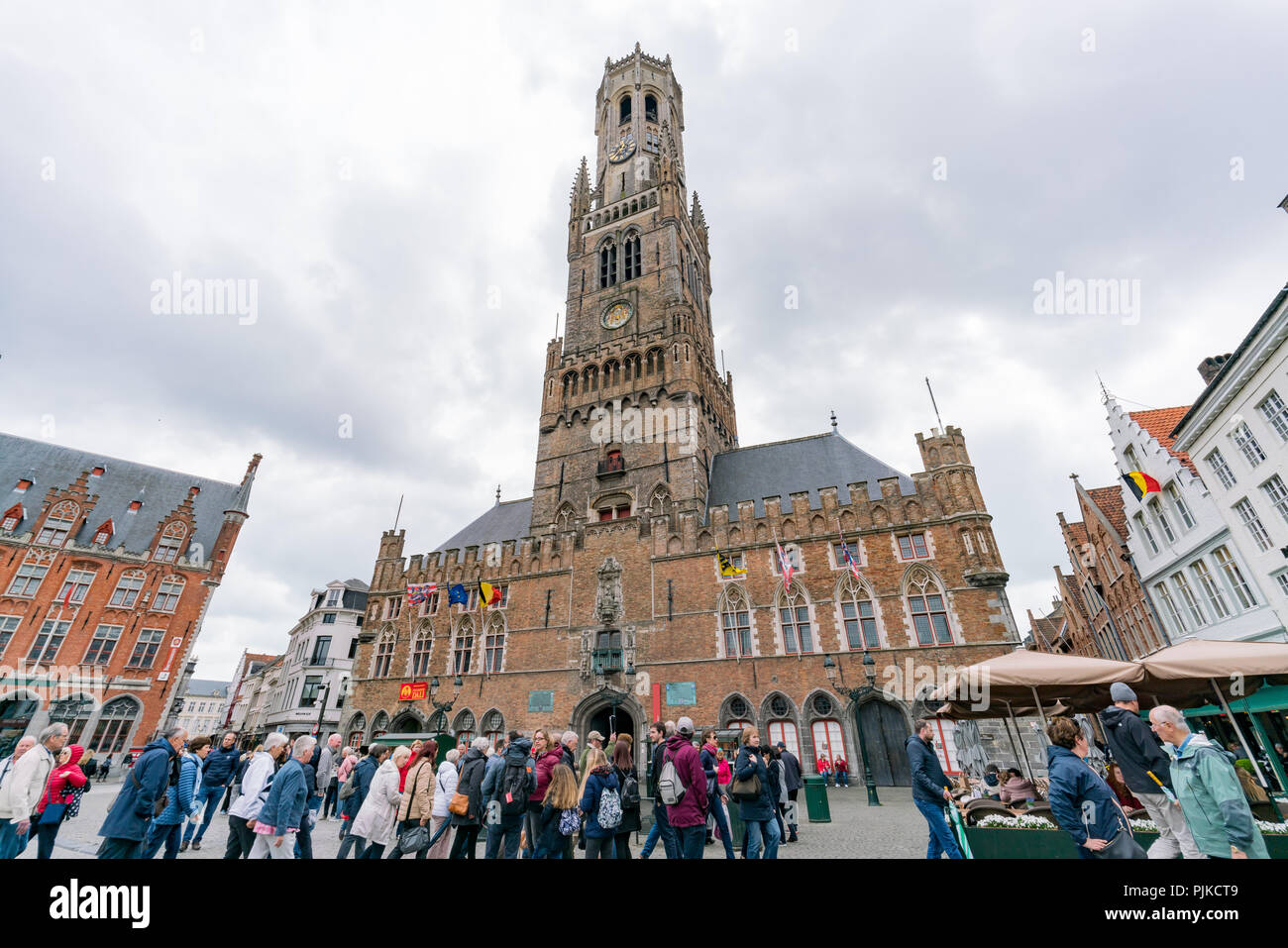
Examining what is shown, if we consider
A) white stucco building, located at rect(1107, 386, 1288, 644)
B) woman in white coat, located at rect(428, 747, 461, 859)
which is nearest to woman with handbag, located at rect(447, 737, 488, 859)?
woman in white coat, located at rect(428, 747, 461, 859)

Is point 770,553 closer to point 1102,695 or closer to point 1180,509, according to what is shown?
point 1102,695

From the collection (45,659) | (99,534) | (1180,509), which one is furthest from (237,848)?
(99,534)

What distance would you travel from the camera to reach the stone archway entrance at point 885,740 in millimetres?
17641

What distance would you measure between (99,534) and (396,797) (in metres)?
38.3

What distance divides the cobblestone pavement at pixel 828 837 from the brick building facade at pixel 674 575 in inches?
227

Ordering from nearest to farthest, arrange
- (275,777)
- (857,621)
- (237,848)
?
(275,777) < (237,848) < (857,621)

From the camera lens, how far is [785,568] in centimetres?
1966

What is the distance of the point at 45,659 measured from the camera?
27.9 metres

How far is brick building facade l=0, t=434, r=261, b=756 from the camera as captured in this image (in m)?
27.7

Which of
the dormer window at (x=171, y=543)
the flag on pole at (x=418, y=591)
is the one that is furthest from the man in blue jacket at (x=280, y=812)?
the dormer window at (x=171, y=543)

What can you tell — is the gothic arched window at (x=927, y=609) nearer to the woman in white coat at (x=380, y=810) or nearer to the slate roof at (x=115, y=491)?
the woman in white coat at (x=380, y=810)

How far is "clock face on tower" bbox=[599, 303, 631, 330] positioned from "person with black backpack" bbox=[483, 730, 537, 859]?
2797 cm

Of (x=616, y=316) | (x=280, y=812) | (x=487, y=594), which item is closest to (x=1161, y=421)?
(x=616, y=316)
